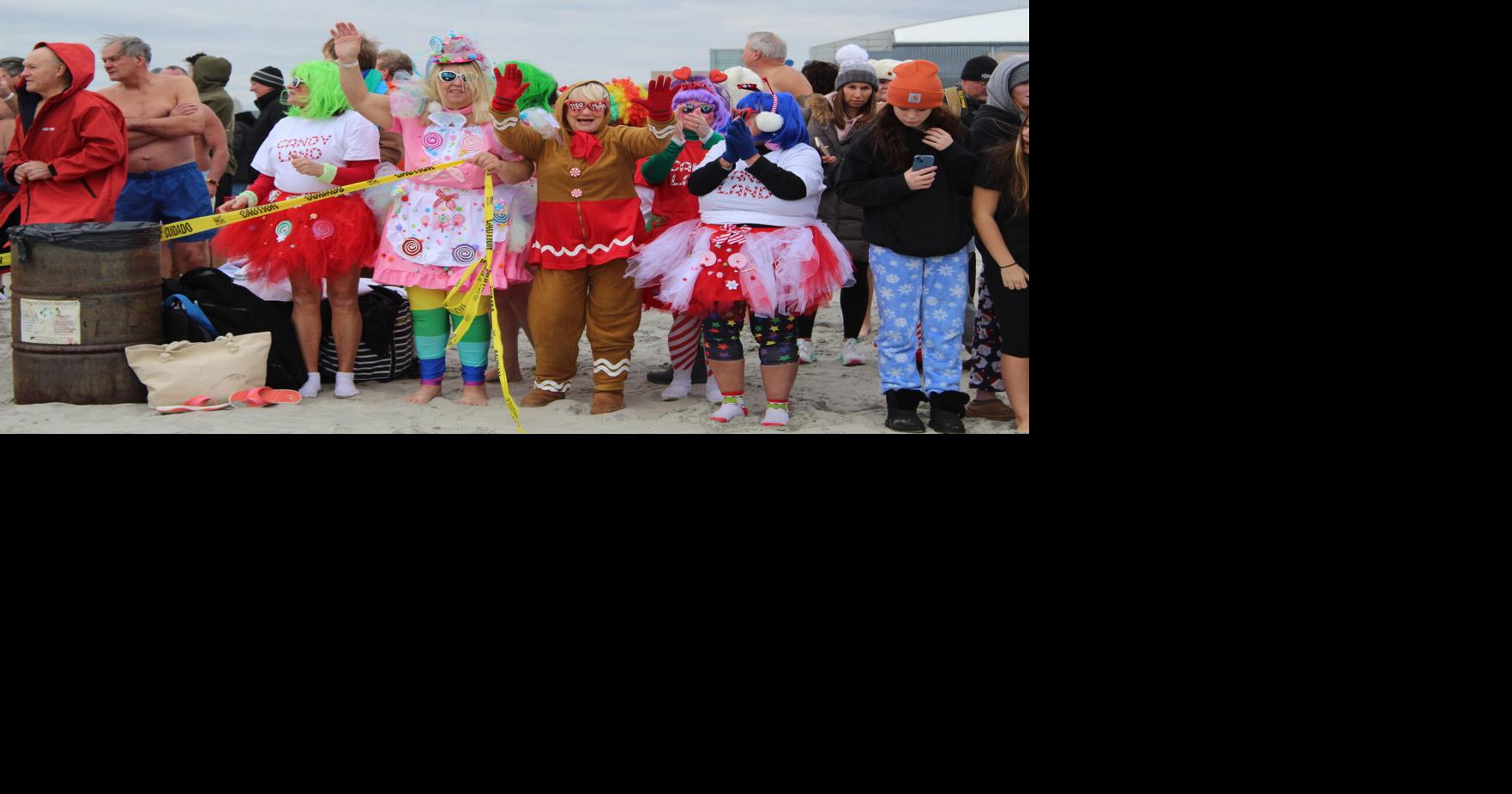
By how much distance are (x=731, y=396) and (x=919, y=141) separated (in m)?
1.19

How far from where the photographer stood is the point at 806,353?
6.24m

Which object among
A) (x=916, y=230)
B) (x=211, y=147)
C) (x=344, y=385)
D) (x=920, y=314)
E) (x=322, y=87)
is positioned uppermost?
(x=211, y=147)

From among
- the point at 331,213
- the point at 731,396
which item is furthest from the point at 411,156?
the point at 731,396

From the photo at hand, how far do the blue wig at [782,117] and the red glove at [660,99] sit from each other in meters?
0.25

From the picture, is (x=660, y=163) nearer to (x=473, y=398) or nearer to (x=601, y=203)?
(x=601, y=203)

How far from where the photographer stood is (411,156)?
500 centimetres

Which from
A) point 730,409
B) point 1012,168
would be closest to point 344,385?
point 730,409

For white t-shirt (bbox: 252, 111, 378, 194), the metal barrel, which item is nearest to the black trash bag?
the metal barrel

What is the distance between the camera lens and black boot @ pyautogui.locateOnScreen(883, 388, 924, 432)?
4.72 meters

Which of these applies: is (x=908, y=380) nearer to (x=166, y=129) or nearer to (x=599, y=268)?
(x=599, y=268)

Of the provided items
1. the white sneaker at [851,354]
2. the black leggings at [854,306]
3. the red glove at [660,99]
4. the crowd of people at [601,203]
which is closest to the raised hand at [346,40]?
the crowd of people at [601,203]

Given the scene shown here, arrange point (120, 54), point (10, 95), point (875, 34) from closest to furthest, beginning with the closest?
point (120, 54) < point (10, 95) < point (875, 34)

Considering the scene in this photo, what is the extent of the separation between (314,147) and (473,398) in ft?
3.80

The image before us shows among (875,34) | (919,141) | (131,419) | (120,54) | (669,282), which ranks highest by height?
(875,34)
